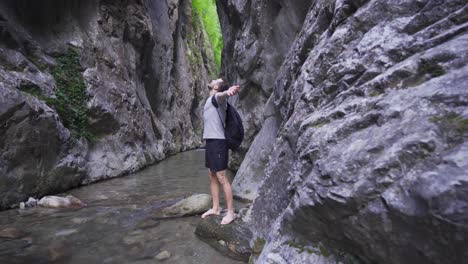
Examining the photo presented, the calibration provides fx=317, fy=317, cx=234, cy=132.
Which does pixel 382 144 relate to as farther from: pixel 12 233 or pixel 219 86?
pixel 12 233

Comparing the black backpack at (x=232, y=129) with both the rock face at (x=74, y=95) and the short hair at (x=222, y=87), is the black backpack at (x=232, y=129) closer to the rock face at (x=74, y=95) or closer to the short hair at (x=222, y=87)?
the short hair at (x=222, y=87)

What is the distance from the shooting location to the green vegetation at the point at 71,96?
348 inches

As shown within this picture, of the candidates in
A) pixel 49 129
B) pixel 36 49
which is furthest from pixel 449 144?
pixel 36 49

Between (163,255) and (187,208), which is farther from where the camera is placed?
(187,208)

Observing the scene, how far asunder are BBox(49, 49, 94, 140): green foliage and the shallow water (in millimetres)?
2820

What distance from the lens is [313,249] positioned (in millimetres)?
2410

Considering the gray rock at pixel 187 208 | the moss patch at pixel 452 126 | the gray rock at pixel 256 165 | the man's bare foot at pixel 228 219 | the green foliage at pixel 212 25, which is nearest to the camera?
the moss patch at pixel 452 126

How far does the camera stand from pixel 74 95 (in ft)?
31.0

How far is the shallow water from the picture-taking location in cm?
368

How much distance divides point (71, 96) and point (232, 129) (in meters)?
6.76

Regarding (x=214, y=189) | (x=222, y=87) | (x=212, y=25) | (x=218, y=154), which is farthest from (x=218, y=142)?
(x=212, y=25)

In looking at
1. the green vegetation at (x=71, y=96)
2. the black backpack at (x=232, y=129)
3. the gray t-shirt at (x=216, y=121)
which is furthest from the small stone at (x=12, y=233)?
the green vegetation at (x=71, y=96)

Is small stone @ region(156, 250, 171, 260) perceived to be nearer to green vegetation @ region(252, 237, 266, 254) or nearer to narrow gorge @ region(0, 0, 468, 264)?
narrow gorge @ region(0, 0, 468, 264)

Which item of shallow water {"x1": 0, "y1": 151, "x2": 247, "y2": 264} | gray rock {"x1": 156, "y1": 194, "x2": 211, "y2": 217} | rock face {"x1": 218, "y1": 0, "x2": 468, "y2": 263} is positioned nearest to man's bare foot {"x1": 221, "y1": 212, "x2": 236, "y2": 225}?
shallow water {"x1": 0, "y1": 151, "x2": 247, "y2": 264}
